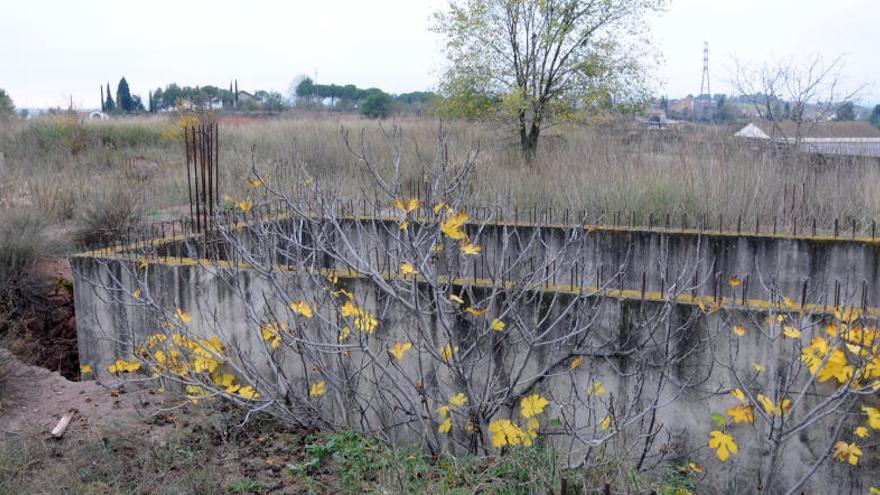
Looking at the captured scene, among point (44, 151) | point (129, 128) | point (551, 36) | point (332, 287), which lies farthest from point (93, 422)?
point (129, 128)

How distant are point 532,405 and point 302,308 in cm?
176

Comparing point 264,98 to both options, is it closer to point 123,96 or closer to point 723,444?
point 123,96

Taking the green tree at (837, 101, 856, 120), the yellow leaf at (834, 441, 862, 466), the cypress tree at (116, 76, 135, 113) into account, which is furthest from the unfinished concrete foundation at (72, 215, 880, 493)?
the cypress tree at (116, 76, 135, 113)

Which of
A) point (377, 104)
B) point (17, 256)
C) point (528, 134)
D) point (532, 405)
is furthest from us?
point (377, 104)

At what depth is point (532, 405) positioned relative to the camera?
4.95m

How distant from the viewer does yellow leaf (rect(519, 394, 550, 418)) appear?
193 inches

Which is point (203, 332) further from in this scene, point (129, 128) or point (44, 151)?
point (129, 128)

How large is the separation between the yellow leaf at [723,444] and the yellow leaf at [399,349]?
2.01m

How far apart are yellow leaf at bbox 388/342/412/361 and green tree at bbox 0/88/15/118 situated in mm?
23657

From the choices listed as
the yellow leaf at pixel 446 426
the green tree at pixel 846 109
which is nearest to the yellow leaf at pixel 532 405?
the yellow leaf at pixel 446 426

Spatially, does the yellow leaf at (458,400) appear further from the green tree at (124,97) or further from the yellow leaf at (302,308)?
the green tree at (124,97)

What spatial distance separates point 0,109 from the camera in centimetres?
2573

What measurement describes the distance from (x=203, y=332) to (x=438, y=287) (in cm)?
238

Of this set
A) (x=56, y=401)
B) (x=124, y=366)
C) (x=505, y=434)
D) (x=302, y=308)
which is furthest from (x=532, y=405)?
(x=56, y=401)
